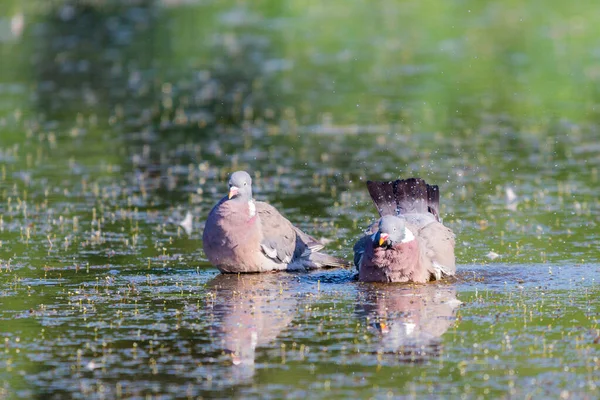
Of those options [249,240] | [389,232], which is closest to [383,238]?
[389,232]

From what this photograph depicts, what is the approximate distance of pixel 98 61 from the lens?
2661 cm

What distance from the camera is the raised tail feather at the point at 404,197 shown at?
1180cm

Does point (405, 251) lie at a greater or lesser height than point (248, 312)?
greater

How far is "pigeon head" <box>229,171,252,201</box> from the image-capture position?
11.3 m

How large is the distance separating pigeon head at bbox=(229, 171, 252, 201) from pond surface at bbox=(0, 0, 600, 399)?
2.52 ft

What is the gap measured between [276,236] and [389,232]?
1.36 m

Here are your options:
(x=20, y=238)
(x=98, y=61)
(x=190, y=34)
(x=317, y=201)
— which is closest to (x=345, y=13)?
(x=190, y=34)

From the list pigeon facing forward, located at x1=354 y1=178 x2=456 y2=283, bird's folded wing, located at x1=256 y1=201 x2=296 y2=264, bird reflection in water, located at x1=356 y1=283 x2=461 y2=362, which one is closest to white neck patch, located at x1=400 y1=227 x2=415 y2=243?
pigeon facing forward, located at x1=354 y1=178 x2=456 y2=283

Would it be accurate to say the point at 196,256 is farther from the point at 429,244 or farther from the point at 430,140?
the point at 430,140

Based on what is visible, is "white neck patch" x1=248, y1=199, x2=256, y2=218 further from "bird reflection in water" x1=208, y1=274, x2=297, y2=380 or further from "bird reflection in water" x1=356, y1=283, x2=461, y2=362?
"bird reflection in water" x1=356, y1=283, x2=461, y2=362

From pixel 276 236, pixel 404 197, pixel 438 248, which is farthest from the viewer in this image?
pixel 404 197

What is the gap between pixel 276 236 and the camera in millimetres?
11477

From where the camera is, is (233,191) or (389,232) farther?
(233,191)

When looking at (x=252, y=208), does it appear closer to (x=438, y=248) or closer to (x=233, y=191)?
(x=233, y=191)
